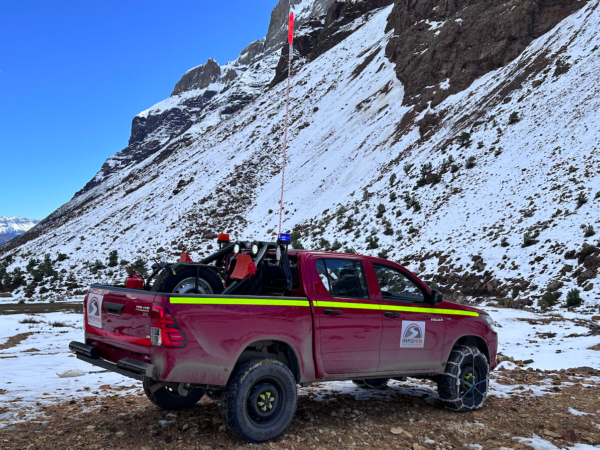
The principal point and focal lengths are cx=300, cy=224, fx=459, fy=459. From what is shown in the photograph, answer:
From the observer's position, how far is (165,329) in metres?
3.83

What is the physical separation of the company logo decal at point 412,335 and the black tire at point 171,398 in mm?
2476

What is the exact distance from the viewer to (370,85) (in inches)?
1986

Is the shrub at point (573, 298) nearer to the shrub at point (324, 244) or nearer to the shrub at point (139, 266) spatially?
the shrub at point (324, 244)

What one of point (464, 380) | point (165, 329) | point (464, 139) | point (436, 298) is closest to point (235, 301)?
point (165, 329)

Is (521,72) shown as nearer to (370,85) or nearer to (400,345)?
(370,85)

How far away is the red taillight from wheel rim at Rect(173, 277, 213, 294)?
837 millimetres

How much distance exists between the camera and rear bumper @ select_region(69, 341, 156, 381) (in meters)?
3.80

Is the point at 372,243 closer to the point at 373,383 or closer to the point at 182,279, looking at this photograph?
the point at 373,383

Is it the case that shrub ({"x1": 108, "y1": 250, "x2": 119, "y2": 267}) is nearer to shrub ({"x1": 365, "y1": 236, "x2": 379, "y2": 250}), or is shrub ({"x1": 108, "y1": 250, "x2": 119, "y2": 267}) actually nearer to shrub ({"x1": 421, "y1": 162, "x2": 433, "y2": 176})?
shrub ({"x1": 365, "y1": 236, "x2": 379, "y2": 250})

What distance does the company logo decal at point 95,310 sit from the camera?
456 centimetres

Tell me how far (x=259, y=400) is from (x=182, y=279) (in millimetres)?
1444

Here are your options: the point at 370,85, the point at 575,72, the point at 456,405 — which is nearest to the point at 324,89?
the point at 370,85

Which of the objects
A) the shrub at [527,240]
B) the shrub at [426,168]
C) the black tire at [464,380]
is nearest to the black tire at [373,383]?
the black tire at [464,380]

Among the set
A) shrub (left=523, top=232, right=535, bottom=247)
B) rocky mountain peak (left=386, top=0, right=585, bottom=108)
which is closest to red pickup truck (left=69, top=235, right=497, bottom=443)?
shrub (left=523, top=232, right=535, bottom=247)
